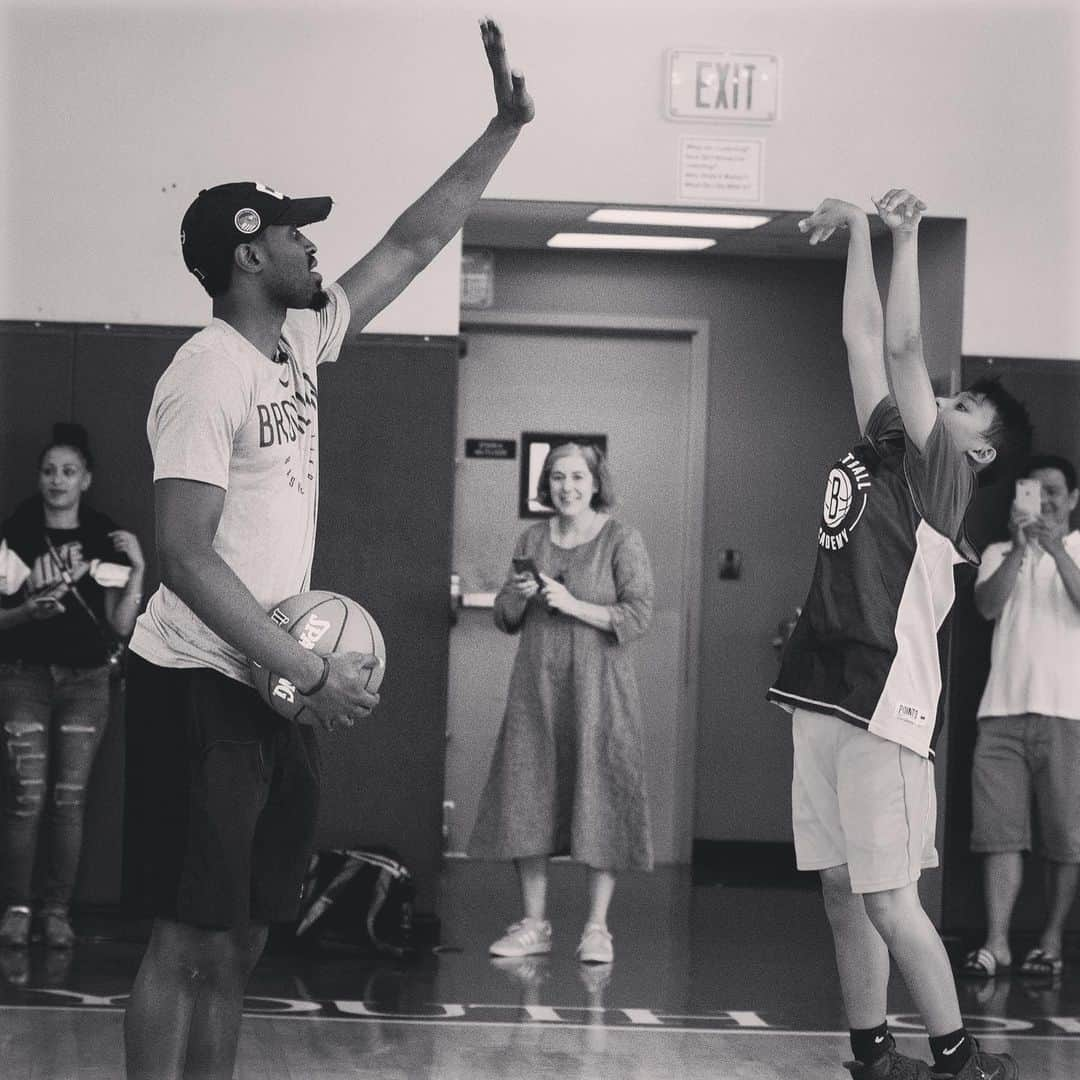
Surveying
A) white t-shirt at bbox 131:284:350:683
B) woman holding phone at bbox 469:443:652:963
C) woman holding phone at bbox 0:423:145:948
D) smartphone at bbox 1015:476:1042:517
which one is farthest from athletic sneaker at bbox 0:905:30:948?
smartphone at bbox 1015:476:1042:517

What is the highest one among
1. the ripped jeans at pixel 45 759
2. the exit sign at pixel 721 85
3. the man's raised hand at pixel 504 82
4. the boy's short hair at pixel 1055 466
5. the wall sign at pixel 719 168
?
the exit sign at pixel 721 85

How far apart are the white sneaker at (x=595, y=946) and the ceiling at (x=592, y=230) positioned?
2.35 meters

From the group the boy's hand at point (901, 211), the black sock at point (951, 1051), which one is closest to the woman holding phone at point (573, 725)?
the black sock at point (951, 1051)

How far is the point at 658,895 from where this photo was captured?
6660 mm

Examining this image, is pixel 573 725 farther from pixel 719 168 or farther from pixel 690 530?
pixel 690 530

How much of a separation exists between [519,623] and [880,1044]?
2266 mm

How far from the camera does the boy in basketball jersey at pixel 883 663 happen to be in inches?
139

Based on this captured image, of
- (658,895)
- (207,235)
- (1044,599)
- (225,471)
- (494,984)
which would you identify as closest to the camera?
(225,471)

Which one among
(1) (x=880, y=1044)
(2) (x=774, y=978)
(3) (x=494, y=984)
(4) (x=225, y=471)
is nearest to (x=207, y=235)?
(4) (x=225, y=471)

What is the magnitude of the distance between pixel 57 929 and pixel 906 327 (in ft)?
10.8

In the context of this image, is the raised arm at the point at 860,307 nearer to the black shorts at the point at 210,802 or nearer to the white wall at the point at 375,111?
the black shorts at the point at 210,802

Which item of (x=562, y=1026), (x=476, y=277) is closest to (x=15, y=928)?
(x=562, y=1026)

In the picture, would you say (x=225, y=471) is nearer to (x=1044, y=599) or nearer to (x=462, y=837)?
(x=1044, y=599)

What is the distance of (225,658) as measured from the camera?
2.85 meters
